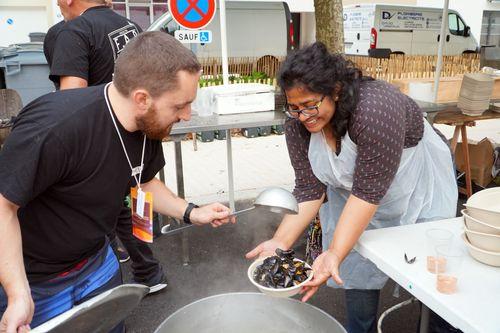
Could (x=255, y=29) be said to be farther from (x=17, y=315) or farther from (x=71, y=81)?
(x=17, y=315)

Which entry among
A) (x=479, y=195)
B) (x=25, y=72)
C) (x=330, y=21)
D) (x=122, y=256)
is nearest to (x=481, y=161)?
(x=330, y=21)

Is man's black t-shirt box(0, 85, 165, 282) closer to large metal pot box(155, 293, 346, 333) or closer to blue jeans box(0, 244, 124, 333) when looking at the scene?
blue jeans box(0, 244, 124, 333)

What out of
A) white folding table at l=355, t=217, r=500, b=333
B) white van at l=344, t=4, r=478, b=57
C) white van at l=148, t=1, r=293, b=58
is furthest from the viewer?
white van at l=344, t=4, r=478, b=57

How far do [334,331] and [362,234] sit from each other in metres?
0.38

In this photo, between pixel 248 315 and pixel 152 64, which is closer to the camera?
pixel 152 64

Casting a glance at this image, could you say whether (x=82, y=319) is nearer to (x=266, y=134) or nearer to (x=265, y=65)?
(x=266, y=134)

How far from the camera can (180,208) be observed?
179 cm

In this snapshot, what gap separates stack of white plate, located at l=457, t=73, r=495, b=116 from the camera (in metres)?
3.63

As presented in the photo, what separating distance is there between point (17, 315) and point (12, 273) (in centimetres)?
12

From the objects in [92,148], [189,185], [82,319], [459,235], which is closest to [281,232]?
[459,235]

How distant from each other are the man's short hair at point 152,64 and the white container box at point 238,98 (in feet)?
6.50

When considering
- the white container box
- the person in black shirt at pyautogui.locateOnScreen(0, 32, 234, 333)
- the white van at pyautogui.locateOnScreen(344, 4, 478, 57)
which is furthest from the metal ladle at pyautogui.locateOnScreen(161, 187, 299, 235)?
the white van at pyautogui.locateOnScreen(344, 4, 478, 57)

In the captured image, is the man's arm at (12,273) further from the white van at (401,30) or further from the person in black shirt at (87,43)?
the white van at (401,30)

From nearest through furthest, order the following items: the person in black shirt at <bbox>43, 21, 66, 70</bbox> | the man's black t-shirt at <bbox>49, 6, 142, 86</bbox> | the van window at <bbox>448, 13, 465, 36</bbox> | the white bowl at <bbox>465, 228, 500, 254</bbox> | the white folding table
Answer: the white folding table
the white bowl at <bbox>465, 228, 500, 254</bbox>
the man's black t-shirt at <bbox>49, 6, 142, 86</bbox>
the person in black shirt at <bbox>43, 21, 66, 70</bbox>
the van window at <bbox>448, 13, 465, 36</bbox>
